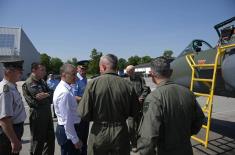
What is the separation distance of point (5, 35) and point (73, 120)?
65.0 meters

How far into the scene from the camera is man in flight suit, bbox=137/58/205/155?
2.63 meters

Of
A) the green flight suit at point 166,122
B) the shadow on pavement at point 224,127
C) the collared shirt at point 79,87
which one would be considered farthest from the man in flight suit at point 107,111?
the shadow on pavement at point 224,127

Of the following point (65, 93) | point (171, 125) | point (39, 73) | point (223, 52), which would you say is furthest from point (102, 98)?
point (223, 52)

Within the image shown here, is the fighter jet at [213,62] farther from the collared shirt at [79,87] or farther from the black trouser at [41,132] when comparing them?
the black trouser at [41,132]

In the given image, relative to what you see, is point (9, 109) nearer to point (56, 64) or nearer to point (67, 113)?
point (67, 113)

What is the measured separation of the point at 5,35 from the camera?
203 ft

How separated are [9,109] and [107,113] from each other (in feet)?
4.20

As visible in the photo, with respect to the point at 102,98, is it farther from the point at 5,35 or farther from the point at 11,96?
the point at 5,35

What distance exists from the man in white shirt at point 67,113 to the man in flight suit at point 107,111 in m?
0.33

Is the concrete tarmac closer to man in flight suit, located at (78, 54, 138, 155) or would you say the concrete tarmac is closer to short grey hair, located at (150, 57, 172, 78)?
man in flight suit, located at (78, 54, 138, 155)

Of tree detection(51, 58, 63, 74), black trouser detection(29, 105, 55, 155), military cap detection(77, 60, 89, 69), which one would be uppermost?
tree detection(51, 58, 63, 74)

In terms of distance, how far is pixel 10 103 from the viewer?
3.32 metres

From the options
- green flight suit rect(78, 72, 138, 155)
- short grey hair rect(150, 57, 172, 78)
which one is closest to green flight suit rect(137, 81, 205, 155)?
short grey hair rect(150, 57, 172, 78)

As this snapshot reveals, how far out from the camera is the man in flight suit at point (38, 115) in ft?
14.8
